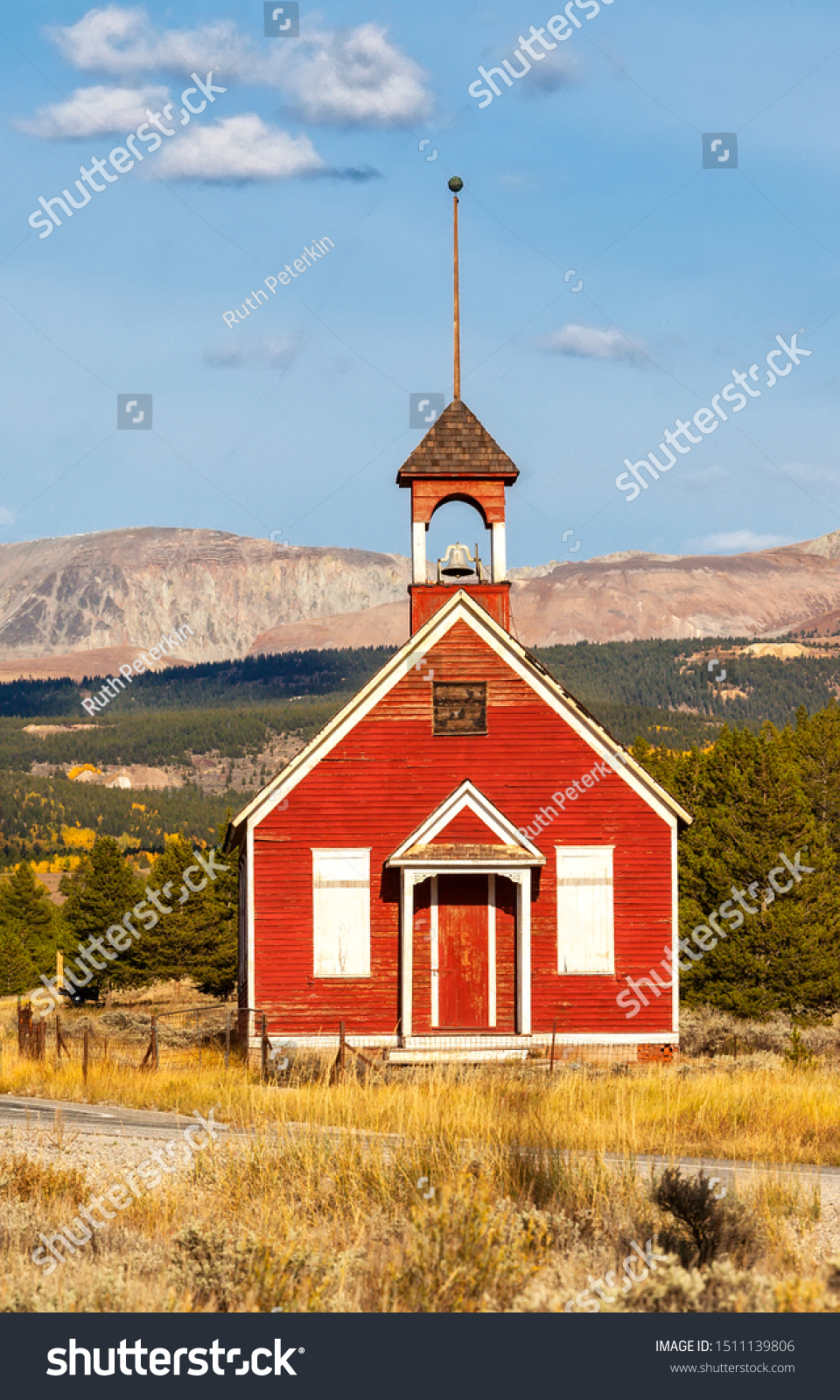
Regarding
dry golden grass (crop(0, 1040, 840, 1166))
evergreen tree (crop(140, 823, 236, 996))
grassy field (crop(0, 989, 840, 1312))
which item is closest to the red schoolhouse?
dry golden grass (crop(0, 1040, 840, 1166))

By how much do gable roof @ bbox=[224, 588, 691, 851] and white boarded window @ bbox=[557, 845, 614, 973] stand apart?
53.8 inches

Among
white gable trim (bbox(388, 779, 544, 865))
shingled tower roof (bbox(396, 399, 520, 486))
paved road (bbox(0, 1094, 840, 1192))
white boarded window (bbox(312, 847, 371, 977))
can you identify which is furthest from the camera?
shingled tower roof (bbox(396, 399, 520, 486))

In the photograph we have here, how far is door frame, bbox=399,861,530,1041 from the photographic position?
80.1ft

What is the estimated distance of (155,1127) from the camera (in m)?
16.4

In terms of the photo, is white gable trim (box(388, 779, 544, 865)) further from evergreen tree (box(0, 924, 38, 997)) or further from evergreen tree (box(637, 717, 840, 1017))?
evergreen tree (box(0, 924, 38, 997))

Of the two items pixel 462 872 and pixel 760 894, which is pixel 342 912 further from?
pixel 760 894

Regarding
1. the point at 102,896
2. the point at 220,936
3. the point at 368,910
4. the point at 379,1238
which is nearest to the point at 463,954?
the point at 368,910

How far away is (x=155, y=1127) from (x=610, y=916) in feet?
35.7

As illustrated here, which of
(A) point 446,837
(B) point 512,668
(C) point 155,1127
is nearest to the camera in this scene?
(C) point 155,1127

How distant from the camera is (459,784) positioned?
2534 centimetres

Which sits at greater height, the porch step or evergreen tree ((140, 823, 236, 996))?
the porch step

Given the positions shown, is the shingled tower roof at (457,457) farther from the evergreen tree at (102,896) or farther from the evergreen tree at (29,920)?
the evergreen tree at (29,920)

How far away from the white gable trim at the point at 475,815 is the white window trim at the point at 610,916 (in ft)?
1.93

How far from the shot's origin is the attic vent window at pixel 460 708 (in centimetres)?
Result: 2555
